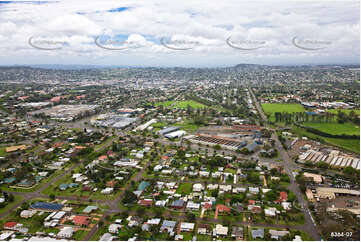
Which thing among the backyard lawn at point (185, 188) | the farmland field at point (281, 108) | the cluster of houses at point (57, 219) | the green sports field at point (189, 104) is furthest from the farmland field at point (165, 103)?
the cluster of houses at point (57, 219)

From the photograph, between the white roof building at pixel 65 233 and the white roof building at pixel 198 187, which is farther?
Answer: the white roof building at pixel 198 187

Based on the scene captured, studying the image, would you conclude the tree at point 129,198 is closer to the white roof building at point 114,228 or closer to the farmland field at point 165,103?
the white roof building at point 114,228

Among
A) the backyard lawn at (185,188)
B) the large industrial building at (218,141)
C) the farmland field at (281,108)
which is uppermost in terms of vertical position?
the farmland field at (281,108)

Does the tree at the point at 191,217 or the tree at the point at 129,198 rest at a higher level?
the tree at the point at 129,198

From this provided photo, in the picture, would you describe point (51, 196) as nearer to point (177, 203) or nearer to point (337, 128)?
point (177, 203)

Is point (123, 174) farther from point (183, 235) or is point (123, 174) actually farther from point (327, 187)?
point (327, 187)

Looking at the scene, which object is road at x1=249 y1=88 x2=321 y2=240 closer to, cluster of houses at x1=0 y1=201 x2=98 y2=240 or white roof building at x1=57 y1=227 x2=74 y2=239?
cluster of houses at x1=0 y1=201 x2=98 y2=240

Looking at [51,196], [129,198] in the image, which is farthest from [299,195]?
[51,196]
